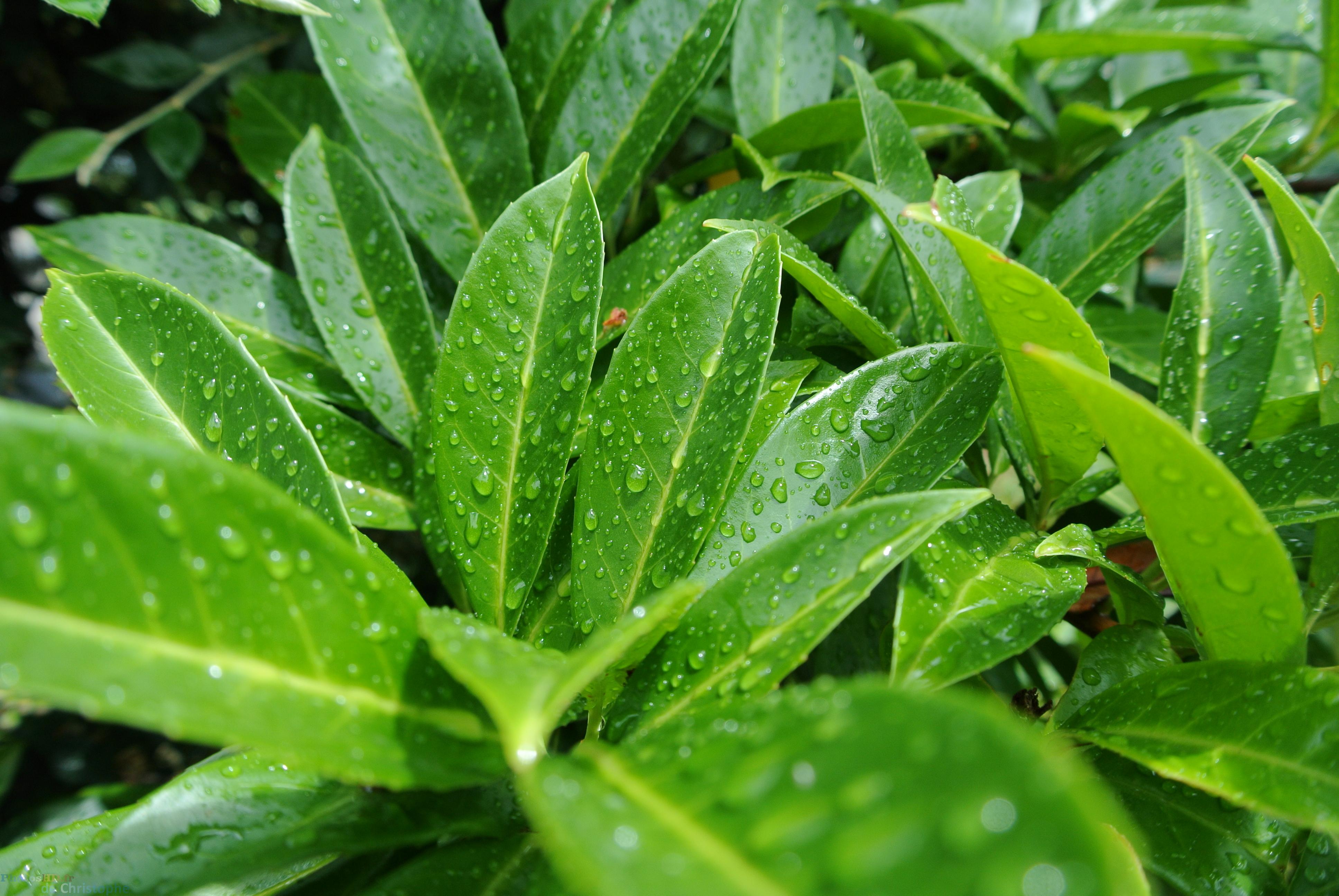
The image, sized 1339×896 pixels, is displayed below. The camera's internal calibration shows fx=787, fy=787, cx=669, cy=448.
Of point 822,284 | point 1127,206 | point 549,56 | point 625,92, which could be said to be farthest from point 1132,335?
point 549,56

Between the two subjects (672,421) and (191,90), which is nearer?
(672,421)

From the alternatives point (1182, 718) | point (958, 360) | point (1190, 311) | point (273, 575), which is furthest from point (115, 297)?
point (1190, 311)

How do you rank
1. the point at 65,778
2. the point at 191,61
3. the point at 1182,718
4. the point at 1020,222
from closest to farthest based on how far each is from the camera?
the point at 1182,718 < the point at 1020,222 < the point at 191,61 < the point at 65,778

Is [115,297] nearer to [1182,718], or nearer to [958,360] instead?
[958,360]

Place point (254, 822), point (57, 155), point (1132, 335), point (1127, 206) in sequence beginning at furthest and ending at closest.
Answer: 1. point (57, 155)
2. point (1132, 335)
3. point (1127, 206)
4. point (254, 822)

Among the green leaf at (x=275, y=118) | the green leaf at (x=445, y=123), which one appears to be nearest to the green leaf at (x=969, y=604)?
the green leaf at (x=445, y=123)

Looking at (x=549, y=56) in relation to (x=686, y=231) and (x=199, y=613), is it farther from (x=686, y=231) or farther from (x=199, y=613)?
(x=199, y=613)

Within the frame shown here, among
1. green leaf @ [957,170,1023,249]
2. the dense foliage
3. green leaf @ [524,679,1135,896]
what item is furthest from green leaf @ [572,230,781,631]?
green leaf @ [957,170,1023,249]
